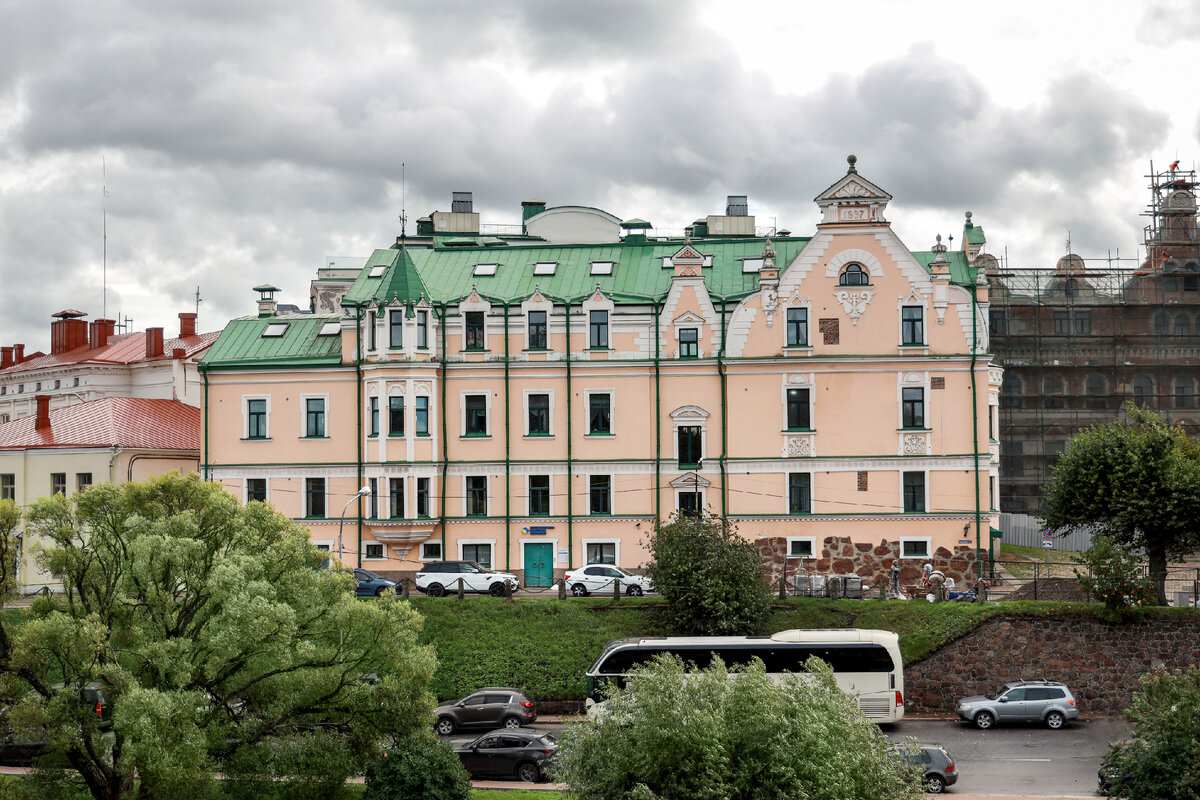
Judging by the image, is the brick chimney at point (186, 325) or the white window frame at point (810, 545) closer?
the white window frame at point (810, 545)

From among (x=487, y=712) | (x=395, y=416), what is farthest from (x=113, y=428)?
(x=487, y=712)

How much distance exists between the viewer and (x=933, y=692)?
1825 inches

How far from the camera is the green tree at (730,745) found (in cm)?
2523

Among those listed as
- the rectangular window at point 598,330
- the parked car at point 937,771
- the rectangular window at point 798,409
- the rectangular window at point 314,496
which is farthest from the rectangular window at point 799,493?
the parked car at point 937,771

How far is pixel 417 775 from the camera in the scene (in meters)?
32.4

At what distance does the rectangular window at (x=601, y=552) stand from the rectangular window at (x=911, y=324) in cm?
1636

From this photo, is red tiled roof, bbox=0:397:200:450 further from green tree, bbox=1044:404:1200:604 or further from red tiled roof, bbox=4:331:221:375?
green tree, bbox=1044:404:1200:604

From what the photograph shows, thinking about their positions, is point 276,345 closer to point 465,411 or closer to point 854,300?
point 465,411

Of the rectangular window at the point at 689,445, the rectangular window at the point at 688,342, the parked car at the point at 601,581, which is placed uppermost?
the rectangular window at the point at 688,342

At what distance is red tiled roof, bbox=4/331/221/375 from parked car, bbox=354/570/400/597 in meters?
39.7

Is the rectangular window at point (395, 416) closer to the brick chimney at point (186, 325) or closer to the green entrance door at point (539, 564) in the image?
the green entrance door at point (539, 564)

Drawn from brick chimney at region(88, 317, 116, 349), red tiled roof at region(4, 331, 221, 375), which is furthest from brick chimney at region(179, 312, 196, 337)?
brick chimney at region(88, 317, 116, 349)

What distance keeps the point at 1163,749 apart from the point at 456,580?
3165 centimetres

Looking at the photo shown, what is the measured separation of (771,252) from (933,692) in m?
21.7
